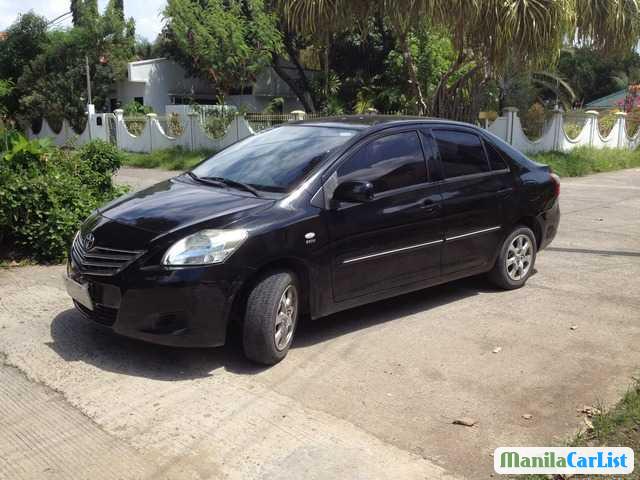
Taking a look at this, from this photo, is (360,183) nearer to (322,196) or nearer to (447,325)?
(322,196)

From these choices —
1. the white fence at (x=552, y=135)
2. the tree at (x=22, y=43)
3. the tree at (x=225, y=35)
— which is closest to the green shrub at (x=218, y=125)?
the tree at (x=225, y=35)

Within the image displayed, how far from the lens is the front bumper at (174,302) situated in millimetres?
4031

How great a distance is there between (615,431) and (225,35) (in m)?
22.6

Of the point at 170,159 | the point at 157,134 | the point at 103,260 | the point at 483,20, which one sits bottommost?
the point at 170,159

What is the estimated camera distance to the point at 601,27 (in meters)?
16.5

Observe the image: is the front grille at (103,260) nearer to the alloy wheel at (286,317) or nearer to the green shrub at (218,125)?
the alloy wheel at (286,317)

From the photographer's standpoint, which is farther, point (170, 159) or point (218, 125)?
point (218, 125)

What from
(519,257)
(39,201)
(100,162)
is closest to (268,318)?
(519,257)

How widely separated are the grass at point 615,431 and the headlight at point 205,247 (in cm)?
213

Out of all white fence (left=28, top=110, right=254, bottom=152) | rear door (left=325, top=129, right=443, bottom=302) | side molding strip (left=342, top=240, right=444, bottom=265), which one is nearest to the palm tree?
white fence (left=28, top=110, right=254, bottom=152)

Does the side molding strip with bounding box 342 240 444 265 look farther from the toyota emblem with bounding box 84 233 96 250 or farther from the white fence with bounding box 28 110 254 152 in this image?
the white fence with bounding box 28 110 254 152

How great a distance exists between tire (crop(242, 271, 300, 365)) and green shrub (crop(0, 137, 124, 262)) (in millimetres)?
3315

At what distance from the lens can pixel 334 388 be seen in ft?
13.6

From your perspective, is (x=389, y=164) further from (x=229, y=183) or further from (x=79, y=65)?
(x=79, y=65)
